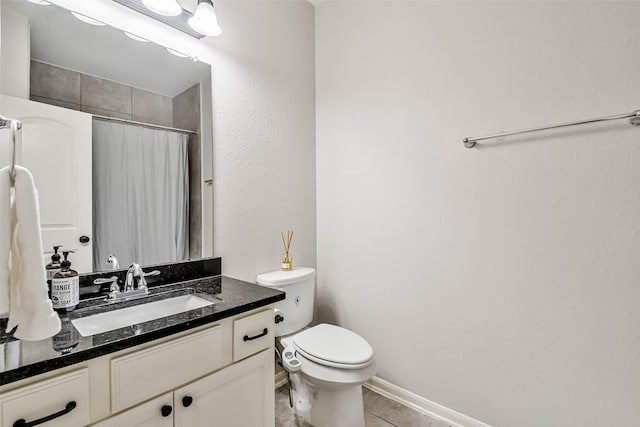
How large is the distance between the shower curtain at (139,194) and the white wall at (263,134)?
18 centimetres

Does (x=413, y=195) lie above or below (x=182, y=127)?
below

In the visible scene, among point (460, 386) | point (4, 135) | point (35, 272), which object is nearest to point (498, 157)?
point (460, 386)

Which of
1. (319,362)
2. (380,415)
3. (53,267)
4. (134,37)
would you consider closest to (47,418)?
(53,267)

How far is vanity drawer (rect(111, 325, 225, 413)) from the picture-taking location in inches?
31.2

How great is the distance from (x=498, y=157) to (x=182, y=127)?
1.50m

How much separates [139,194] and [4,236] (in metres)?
0.66

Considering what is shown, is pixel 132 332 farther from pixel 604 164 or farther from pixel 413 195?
pixel 604 164

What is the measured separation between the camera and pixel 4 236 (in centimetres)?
67

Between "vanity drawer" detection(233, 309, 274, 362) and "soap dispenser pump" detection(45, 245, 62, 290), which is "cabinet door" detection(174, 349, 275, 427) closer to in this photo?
"vanity drawer" detection(233, 309, 274, 362)

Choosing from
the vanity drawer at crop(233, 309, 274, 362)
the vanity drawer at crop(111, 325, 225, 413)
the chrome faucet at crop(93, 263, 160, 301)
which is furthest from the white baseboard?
the chrome faucet at crop(93, 263, 160, 301)

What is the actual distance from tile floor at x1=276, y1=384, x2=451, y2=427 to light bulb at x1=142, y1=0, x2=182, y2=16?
202 cm

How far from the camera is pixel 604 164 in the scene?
1.16 metres

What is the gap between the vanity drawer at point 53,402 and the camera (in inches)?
25.0

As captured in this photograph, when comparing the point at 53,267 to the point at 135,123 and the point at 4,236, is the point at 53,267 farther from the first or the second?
the point at 135,123
